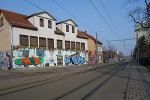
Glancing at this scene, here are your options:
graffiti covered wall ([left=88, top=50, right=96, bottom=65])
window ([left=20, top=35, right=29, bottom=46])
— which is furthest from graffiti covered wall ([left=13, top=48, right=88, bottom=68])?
graffiti covered wall ([left=88, top=50, right=96, bottom=65])

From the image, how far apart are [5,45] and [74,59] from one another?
1419cm

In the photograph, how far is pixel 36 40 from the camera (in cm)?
2252

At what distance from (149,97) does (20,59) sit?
17.6 meters

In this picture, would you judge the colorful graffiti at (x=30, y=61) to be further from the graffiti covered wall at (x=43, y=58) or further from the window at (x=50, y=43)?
the window at (x=50, y=43)

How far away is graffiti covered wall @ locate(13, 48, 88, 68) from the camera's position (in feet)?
65.1

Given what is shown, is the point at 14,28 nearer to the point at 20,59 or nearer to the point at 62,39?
the point at 20,59

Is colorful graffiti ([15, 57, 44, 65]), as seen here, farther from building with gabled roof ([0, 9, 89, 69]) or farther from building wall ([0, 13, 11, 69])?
building wall ([0, 13, 11, 69])

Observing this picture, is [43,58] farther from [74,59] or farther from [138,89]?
[138,89]

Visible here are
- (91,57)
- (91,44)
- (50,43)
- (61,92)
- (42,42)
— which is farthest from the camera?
(91,44)

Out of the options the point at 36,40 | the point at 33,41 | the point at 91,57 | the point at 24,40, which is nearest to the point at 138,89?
the point at 24,40

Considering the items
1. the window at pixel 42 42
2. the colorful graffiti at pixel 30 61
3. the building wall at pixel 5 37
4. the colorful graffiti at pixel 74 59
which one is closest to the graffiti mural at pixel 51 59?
the colorful graffiti at pixel 30 61

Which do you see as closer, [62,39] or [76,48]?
[62,39]

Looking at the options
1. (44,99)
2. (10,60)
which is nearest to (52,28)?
(10,60)

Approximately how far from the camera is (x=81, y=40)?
108 feet
